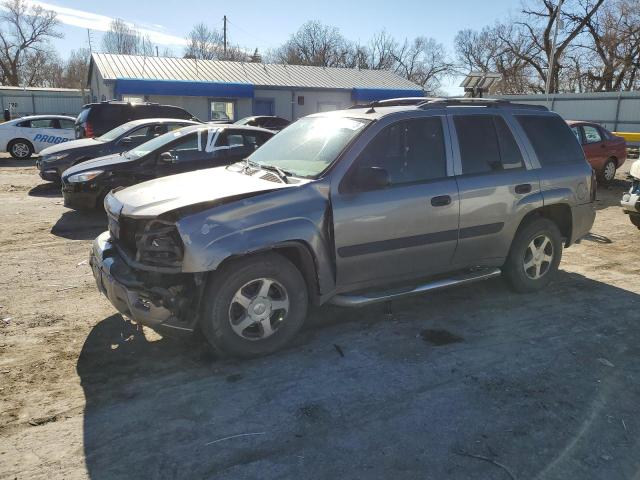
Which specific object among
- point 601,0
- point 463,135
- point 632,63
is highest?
point 601,0

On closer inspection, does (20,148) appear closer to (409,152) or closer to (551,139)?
(409,152)

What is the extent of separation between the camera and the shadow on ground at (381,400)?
9.30 feet

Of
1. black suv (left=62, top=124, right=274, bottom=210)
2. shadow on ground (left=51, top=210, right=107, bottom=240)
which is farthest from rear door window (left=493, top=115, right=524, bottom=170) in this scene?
shadow on ground (left=51, top=210, right=107, bottom=240)

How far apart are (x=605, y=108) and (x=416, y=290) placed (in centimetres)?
2825

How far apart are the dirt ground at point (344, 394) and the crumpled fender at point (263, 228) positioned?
821 millimetres

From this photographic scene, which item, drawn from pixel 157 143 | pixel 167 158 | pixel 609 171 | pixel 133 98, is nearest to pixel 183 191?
pixel 167 158

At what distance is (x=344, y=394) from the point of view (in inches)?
138

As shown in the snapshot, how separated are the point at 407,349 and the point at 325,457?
1.52 metres

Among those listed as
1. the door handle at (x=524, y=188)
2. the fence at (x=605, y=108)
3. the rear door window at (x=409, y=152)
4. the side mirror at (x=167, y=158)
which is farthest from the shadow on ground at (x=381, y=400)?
the fence at (x=605, y=108)

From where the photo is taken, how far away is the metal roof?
78.8ft

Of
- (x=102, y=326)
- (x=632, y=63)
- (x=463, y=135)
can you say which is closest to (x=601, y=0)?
(x=632, y=63)

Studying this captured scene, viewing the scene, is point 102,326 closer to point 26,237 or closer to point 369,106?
point 369,106

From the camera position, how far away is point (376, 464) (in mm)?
2809

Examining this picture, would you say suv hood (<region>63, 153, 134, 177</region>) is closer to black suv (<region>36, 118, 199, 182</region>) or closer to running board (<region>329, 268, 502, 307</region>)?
black suv (<region>36, 118, 199, 182</region>)
